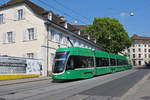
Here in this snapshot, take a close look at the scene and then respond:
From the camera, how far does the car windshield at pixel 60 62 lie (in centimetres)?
1611

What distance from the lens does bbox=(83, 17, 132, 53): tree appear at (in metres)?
47.0

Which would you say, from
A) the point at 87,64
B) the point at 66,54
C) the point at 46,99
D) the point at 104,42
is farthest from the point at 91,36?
the point at 46,99

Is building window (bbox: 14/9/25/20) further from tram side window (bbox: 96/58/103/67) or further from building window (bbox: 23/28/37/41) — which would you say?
tram side window (bbox: 96/58/103/67)

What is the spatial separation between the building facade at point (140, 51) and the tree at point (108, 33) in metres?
56.5

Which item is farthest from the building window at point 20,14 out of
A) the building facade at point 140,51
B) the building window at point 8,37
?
the building facade at point 140,51

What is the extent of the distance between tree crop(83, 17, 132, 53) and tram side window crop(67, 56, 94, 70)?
27.3 metres

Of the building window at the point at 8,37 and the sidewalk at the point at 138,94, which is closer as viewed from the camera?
the sidewalk at the point at 138,94

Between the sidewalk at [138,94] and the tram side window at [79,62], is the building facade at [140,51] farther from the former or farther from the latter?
the sidewalk at [138,94]

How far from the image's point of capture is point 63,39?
102ft

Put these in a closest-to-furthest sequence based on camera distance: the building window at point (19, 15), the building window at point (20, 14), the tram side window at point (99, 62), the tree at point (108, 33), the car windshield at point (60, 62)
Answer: the car windshield at point (60, 62) < the tram side window at point (99, 62) < the building window at point (19, 15) < the building window at point (20, 14) < the tree at point (108, 33)

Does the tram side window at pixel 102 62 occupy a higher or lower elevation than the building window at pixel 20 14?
lower

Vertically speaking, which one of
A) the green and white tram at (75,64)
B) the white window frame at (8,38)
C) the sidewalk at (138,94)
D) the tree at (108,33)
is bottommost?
the sidewalk at (138,94)

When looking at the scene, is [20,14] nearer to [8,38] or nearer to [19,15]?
[19,15]

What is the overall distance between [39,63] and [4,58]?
6.16 meters
